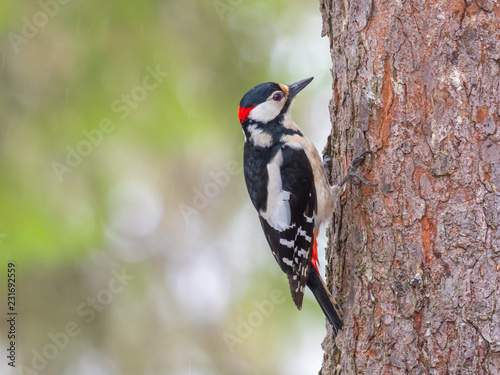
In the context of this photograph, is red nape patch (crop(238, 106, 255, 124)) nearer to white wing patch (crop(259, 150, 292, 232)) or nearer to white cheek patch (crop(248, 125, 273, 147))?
white cheek patch (crop(248, 125, 273, 147))

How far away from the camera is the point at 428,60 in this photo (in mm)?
2443

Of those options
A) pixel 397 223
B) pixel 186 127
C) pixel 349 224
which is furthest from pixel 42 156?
pixel 397 223

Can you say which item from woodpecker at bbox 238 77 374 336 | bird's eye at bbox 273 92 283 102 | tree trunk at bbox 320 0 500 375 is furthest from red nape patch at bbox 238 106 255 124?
tree trunk at bbox 320 0 500 375

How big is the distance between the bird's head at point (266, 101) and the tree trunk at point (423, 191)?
27.5 inches

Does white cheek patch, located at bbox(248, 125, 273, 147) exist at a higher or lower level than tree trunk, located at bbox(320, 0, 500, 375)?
higher

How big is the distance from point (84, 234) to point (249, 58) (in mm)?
1839

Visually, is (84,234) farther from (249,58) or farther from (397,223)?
(397,223)

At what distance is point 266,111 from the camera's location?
341cm

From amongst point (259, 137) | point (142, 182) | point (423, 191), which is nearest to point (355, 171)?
point (423, 191)

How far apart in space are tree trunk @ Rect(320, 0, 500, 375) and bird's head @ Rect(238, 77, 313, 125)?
27.5 inches

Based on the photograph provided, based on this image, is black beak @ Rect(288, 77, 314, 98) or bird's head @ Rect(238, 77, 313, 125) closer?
bird's head @ Rect(238, 77, 313, 125)

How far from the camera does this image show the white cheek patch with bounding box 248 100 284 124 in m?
3.39

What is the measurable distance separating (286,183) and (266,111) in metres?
0.47

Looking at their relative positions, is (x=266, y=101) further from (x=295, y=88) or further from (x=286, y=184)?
(x=286, y=184)
